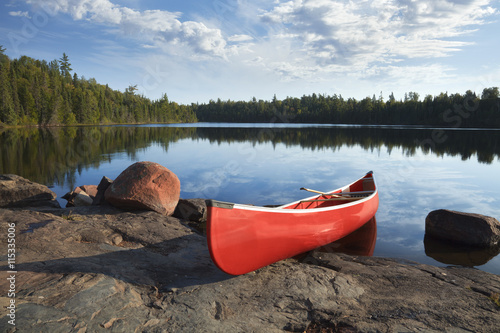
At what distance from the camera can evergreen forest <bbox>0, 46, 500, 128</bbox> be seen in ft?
259

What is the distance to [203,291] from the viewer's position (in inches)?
190

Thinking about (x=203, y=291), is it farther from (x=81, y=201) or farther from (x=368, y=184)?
(x=368, y=184)

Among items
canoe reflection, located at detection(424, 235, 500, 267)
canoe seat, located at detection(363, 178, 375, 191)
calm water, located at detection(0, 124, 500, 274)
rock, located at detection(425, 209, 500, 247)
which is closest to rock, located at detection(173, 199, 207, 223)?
calm water, located at detection(0, 124, 500, 274)

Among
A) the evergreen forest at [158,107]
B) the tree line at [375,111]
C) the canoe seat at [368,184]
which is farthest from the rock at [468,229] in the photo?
the tree line at [375,111]

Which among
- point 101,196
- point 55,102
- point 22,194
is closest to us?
point 22,194

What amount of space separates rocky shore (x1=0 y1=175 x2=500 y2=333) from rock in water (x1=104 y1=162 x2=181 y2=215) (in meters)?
1.80

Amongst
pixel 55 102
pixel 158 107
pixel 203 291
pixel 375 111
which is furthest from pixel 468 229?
pixel 158 107

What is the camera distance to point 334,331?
4.05m

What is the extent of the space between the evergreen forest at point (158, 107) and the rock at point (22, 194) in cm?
7406

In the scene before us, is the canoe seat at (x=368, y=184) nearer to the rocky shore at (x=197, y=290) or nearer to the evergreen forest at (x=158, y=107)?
the rocky shore at (x=197, y=290)

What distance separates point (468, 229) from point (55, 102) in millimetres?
97636

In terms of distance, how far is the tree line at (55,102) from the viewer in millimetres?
72838

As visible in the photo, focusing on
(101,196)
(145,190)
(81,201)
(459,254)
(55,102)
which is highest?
(55,102)

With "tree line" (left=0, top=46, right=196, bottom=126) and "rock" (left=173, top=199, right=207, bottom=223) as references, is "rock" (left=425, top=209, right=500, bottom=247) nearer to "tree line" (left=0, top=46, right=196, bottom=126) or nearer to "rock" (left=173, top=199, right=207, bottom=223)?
"rock" (left=173, top=199, right=207, bottom=223)
